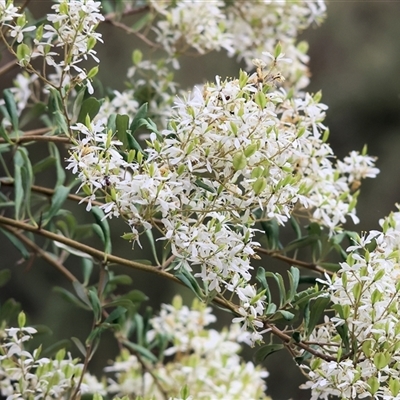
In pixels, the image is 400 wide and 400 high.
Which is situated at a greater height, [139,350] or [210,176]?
[210,176]

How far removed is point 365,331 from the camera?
0.79 metres

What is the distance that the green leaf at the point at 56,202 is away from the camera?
1039mm

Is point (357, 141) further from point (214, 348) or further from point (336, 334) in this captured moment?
point (336, 334)

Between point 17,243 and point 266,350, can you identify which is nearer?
point 266,350

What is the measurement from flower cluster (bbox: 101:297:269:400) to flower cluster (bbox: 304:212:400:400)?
1.59 ft

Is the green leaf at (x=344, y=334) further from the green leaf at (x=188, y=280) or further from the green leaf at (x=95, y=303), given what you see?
the green leaf at (x=95, y=303)

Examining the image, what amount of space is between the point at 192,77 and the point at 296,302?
3.36m

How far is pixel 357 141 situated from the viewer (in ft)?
13.0

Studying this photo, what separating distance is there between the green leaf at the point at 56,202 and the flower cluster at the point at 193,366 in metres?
0.37

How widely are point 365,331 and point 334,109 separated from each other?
3306 millimetres

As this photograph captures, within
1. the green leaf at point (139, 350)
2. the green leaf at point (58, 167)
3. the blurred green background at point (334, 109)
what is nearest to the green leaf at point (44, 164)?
the green leaf at point (58, 167)

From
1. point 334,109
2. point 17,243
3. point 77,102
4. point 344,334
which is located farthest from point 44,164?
point 334,109

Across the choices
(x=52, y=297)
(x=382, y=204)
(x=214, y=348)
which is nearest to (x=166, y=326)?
(x=214, y=348)

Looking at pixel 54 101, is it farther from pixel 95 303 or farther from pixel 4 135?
pixel 95 303
